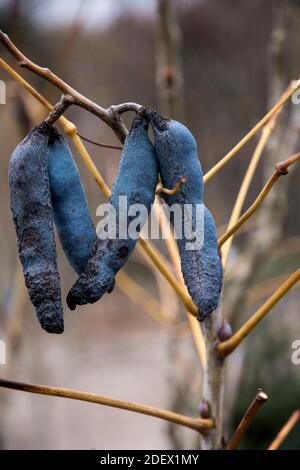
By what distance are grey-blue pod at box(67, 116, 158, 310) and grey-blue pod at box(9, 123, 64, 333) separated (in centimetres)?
2

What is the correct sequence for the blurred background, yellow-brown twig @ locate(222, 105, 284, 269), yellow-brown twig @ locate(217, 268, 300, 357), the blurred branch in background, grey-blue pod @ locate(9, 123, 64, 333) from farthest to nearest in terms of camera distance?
1. the blurred background
2. the blurred branch in background
3. yellow-brown twig @ locate(222, 105, 284, 269)
4. yellow-brown twig @ locate(217, 268, 300, 357)
5. grey-blue pod @ locate(9, 123, 64, 333)

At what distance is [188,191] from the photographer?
541 millimetres

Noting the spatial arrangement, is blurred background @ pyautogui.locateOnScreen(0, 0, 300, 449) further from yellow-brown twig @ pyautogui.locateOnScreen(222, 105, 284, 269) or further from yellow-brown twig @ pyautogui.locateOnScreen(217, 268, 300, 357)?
yellow-brown twig @ pyautogui.locateOnScreen(217, 268, 300, 357)

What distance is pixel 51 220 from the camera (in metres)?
0.54

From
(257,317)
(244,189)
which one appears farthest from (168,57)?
(257,317)

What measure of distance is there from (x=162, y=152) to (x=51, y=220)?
0.10 m

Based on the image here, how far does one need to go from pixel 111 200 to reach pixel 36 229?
0.21 ft

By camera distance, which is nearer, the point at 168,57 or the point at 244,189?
the point at 244,189

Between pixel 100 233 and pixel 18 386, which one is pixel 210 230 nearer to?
pixel 100 233

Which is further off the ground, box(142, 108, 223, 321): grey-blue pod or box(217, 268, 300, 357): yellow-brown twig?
box(142, 108, 223, 321): grey-blue pod

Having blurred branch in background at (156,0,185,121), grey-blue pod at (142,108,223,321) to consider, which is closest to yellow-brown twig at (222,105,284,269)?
grey-blue pod at (142,108,223,321)

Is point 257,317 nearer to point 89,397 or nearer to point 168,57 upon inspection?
point 89,397

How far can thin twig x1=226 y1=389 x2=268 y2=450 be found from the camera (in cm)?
62
